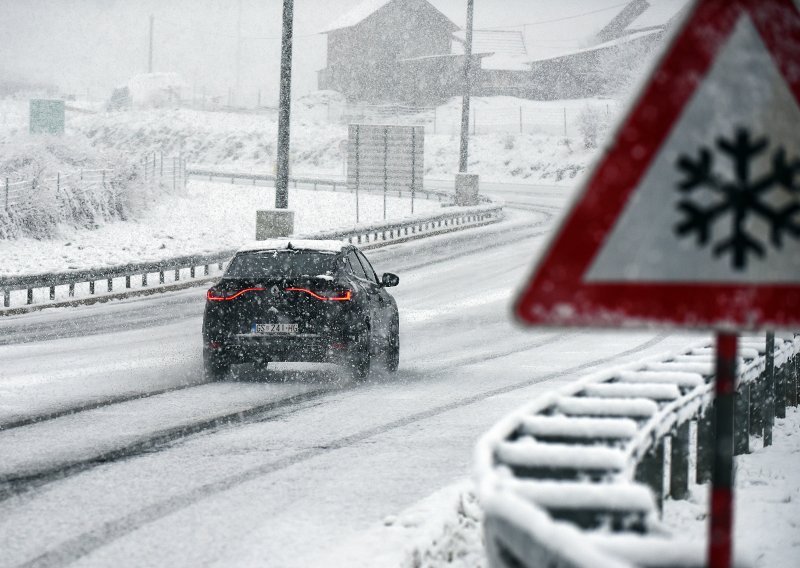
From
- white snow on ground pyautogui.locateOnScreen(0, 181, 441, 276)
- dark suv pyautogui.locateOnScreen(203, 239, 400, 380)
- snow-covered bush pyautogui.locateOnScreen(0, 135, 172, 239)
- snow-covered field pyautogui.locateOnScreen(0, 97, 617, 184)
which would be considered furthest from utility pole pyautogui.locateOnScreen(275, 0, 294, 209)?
snow-covered field pyautogui.locateOnScreen(0, 97, 617, 184)

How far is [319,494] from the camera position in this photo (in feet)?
26.6

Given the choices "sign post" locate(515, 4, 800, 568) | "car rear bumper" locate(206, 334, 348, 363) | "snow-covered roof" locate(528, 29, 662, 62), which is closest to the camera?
"sign post" locate(515, 4, 800, 568)

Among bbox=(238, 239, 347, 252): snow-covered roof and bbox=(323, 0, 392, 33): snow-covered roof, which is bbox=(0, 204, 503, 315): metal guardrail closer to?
bbox=(238, 239, 347, 252): snow-covered roof

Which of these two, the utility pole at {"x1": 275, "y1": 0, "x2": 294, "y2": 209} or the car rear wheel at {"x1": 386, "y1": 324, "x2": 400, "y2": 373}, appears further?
the utility pole at {"x1": 275, "y1": 0, "x2": 294, "y2": 209}

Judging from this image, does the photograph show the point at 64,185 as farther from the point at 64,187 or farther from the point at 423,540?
the point at 423,540

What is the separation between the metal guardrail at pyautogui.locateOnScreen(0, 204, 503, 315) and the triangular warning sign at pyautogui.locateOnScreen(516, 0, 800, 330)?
1884cm

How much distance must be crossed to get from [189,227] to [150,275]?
1204 cm

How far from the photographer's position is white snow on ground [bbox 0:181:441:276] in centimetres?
3061

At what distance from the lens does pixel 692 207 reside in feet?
11.4

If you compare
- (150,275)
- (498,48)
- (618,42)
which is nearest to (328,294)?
(150,275)

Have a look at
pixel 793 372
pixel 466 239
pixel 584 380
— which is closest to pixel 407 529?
pixel 584 380

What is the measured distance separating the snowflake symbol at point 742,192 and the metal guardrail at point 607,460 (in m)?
0.97

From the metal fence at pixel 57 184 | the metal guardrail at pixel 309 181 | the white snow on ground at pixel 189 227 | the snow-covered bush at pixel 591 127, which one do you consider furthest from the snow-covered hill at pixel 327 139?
the metal fence at pixel 57 184

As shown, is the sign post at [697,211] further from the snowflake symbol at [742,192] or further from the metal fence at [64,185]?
the metal fence at [64,185]
